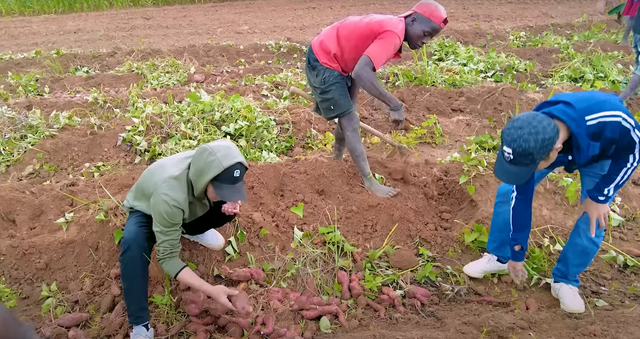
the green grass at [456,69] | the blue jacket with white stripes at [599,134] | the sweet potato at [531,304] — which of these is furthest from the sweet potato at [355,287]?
the green grass at [456,69]

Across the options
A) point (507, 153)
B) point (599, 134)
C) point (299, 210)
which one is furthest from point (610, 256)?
point (299, 210)

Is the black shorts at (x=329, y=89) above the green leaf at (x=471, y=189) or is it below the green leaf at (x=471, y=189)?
above

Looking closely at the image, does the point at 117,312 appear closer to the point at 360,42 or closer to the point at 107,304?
the point at 107,304

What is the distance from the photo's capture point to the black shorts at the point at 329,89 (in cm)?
331

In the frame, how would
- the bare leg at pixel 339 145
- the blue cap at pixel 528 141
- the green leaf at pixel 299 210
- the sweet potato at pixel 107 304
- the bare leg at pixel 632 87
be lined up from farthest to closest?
1. the bare leg at pixel 632 87
2. the bare leg at pixel 339 145
3. the green leaf at pixel 299 210
4. the sweet potato at pixel 107 304
5. the blue cap at pixel 528 141

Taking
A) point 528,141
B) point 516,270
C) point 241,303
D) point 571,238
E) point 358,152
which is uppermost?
point 528,141

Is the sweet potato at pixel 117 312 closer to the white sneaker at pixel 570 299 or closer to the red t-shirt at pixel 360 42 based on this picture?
the red t-shirt at pixel 360 42

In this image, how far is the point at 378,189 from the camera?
3688 mm

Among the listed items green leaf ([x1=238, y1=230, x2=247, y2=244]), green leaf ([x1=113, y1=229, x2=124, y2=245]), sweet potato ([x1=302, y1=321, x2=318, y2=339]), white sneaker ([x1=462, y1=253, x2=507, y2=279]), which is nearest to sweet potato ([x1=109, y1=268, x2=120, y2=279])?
green leaf ([x1=113, y1=229, x2=124, y2=245])

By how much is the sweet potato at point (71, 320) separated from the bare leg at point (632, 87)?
569 centimetres

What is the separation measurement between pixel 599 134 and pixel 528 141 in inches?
19.2

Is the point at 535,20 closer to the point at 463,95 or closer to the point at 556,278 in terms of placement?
the point at 463,95

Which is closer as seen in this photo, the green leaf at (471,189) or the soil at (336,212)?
the soil at (336,212)

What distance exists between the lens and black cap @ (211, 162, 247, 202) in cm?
232
